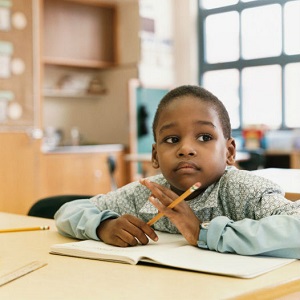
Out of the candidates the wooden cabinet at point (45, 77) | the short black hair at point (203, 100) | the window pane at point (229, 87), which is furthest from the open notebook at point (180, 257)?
the window pane at point (229, 87)

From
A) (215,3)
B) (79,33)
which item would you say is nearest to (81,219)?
(79,33)

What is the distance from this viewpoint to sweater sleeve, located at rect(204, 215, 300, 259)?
104 cm

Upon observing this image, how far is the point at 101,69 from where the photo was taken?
7.71m

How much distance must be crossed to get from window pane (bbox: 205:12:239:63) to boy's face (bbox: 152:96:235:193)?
6.61 metres

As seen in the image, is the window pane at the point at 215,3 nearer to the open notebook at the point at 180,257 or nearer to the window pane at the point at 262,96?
the window pane at the point at 262,96

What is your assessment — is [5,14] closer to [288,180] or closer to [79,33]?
[79,33]

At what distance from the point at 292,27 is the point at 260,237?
6627 mm

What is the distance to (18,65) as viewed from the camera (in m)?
5.89

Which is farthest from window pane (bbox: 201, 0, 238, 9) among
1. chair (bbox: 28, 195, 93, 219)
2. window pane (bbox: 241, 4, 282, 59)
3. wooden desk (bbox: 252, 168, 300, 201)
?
chair (bbox: 28, 195, 93, 219)

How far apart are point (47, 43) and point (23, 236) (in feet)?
19.1

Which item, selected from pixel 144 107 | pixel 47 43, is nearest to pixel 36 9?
pixel 47 43

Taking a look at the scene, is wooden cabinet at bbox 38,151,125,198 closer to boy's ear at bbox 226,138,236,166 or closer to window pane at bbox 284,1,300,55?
window pane at bbox 284,1,300,55

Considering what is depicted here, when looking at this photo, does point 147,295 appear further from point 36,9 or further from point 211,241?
point 36,9

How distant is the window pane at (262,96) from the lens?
24.3 ft
